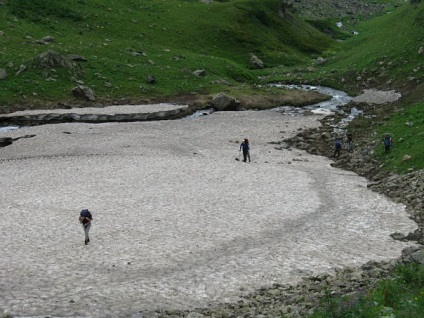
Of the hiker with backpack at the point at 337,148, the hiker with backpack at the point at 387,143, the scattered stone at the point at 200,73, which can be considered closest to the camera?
the hiker with backpack at the point at 387,143

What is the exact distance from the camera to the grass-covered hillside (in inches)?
3095

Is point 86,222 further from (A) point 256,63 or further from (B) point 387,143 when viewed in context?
(A) point 256,63

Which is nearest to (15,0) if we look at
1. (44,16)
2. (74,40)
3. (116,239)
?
(44,16)

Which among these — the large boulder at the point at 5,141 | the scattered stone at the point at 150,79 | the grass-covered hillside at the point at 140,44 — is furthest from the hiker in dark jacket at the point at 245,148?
the scattered stone at the point at 150,79

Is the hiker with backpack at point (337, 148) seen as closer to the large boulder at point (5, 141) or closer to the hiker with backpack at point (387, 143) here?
the hiker with backpack at point (387, 143)

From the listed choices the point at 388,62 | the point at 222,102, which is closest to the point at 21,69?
the point at 222,102

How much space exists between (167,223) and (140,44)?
7445 cm

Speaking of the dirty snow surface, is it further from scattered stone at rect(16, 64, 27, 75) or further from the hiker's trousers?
scattered stone at rect(16, 64, 27, 75)

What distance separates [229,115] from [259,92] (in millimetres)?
13401

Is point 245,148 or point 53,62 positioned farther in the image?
point 53,62

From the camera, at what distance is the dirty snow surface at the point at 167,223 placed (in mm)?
24438

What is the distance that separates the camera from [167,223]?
33.4 meters

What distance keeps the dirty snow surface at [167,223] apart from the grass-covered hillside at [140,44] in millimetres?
22665

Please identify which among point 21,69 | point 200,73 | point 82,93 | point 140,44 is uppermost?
point 140,44
